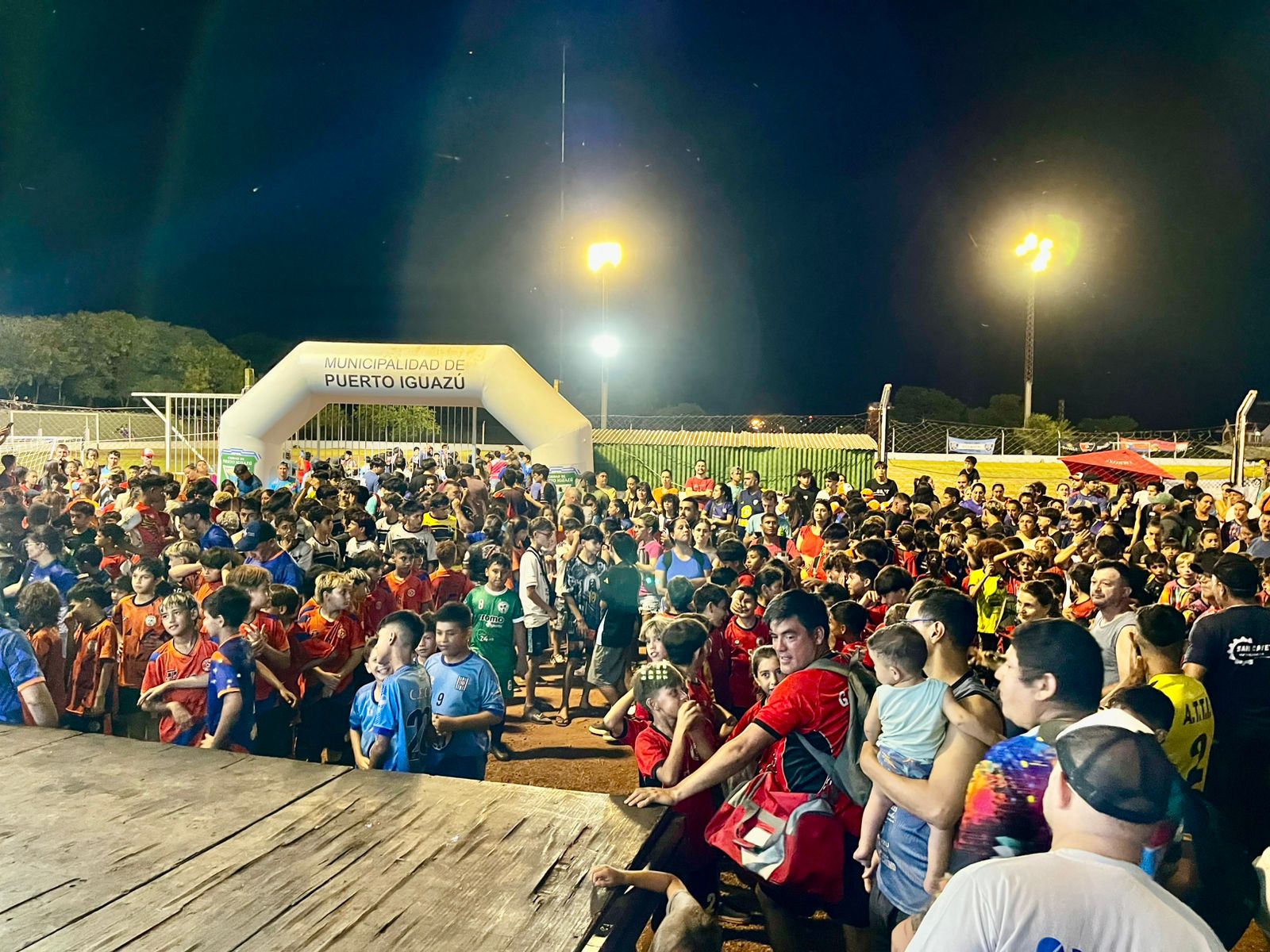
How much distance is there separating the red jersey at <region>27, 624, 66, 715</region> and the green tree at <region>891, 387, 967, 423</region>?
148ft

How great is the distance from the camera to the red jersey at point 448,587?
6359 mm

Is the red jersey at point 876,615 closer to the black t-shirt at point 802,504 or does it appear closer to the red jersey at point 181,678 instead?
the red jersey at point 181,678

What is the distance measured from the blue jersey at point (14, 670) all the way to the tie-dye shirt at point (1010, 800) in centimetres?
387

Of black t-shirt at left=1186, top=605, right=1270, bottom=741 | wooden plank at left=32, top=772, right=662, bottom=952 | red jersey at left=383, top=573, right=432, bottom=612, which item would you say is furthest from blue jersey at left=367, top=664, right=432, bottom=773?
black t-shirt at left=1186, top=605, right=1270, bottom=741

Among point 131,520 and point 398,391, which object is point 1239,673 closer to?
point 131,520

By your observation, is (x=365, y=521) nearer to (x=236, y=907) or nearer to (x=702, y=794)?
(x=702, y=794)

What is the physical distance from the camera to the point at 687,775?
3158 mm

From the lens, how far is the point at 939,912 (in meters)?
1.42

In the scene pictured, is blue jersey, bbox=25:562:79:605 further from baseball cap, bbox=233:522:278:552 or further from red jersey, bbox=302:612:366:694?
red jersey, bbox=302:612:366:694

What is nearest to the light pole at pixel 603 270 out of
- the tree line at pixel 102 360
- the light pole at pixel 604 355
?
the light pole at pixel 604 355

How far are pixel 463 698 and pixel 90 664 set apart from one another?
7.14 feet

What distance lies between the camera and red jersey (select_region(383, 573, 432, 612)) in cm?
599

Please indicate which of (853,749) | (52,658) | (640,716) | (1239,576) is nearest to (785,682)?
(853,749)

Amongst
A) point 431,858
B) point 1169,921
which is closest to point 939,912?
point 1169,921
